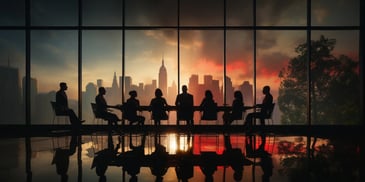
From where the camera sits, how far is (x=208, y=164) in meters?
4.01

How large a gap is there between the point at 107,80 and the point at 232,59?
13.0ft

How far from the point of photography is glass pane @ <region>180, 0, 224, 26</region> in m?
10.7

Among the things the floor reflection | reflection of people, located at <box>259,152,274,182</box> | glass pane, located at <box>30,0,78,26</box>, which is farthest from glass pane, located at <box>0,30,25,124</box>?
reflection of people, located at <box>259,152,274,182</box>

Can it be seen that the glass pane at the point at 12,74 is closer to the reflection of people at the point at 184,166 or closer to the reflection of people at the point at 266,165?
the reflection of people at the point at 184,166

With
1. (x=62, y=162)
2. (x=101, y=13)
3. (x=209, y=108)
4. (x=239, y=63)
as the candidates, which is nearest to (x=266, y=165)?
(x=62, y=162)

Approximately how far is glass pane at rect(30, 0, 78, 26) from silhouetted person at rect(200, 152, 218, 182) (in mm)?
7651

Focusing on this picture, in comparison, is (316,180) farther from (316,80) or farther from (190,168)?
(316,80)

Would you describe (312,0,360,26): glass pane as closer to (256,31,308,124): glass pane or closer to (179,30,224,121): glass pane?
(256,31,308,124): glass pane

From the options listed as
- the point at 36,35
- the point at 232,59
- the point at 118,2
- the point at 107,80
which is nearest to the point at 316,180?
the point at 232,59

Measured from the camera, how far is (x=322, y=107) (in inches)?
418

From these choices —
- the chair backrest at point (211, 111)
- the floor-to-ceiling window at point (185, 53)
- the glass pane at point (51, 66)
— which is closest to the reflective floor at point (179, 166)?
the chair backrest at point (211, 111)

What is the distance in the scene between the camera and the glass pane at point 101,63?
1063 centimetres

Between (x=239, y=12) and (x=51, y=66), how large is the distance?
6.20 meters

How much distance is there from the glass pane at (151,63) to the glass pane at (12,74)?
10.9 feet
